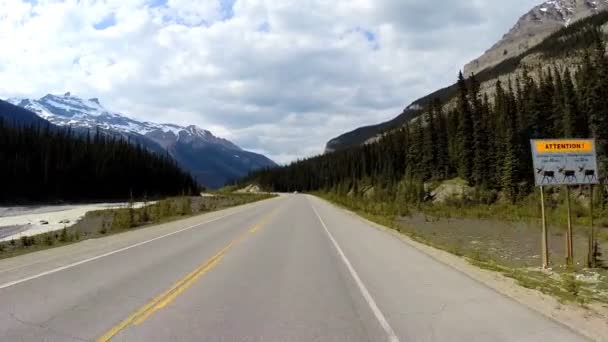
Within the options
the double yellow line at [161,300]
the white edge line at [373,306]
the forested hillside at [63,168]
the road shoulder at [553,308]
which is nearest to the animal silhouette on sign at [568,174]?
the road shoulder at [553,308]

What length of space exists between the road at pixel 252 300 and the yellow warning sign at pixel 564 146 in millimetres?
4622

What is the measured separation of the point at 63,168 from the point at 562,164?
9182 centimetres

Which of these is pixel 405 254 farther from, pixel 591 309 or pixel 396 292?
pixel 591 309

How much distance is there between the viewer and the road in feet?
21.0

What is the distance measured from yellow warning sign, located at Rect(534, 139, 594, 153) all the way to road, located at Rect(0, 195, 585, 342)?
4.62 m

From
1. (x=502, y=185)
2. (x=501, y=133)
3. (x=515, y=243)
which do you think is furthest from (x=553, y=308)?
(x=501, y=133)

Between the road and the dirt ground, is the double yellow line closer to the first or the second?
the road

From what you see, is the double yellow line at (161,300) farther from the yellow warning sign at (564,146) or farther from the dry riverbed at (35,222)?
the dry riverbed at (35,222)

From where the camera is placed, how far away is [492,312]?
24.9ft

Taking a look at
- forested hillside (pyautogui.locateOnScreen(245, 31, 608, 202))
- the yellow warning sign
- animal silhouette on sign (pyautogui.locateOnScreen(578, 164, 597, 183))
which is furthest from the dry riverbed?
forested hillside (pyautogui.locateOnScreen(245, 31, 608, 202))

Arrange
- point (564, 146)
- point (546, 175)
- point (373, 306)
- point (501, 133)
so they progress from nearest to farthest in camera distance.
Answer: point (373, 306), point (546, 175), point (564, 146), point (501, 133)

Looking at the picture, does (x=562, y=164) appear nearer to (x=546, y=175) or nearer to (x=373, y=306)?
(x=546, y=175)

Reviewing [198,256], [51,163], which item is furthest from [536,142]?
[51,163]

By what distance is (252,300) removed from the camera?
8281 mm
